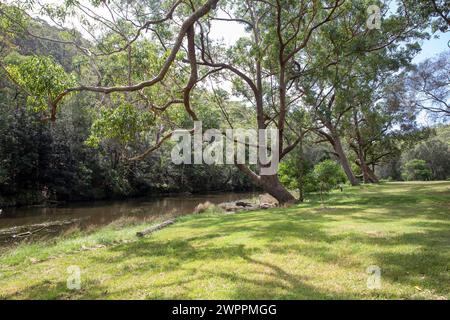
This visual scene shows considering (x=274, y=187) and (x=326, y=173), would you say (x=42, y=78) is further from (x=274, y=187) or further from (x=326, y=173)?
(x=326, y=173)

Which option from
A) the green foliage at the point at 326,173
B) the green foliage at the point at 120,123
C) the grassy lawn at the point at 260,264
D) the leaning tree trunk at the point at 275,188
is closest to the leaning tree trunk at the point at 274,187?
the leaning tree trunk at the point at 275,188

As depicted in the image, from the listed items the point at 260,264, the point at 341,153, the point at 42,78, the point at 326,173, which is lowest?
the point at 260,264

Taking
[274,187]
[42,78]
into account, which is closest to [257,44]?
[274,187]

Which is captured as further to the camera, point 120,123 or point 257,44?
point 257,44

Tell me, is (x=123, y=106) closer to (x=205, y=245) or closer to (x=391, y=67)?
(x=205, y=245)

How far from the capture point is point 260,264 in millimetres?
5730

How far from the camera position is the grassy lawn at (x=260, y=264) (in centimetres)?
450

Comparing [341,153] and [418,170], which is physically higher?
[341,153]

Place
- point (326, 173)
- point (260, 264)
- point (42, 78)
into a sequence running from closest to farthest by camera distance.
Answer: point (260, 264) → point (42, 78) → point (326, 173)

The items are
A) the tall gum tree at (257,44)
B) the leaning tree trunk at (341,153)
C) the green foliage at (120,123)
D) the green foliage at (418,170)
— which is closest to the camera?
the green foliage at (120,123)

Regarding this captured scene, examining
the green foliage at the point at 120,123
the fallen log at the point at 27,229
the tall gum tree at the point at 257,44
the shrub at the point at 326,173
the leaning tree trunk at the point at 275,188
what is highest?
the tall gum tree at the point at 257,44

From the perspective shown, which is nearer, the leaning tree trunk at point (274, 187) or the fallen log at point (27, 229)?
the fallen log at point (27, 229)

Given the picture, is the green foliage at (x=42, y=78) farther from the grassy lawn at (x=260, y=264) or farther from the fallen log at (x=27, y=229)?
the fallen log at (x=27, y=229)

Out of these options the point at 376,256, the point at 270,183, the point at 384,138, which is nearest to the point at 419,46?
the point at 270,183
